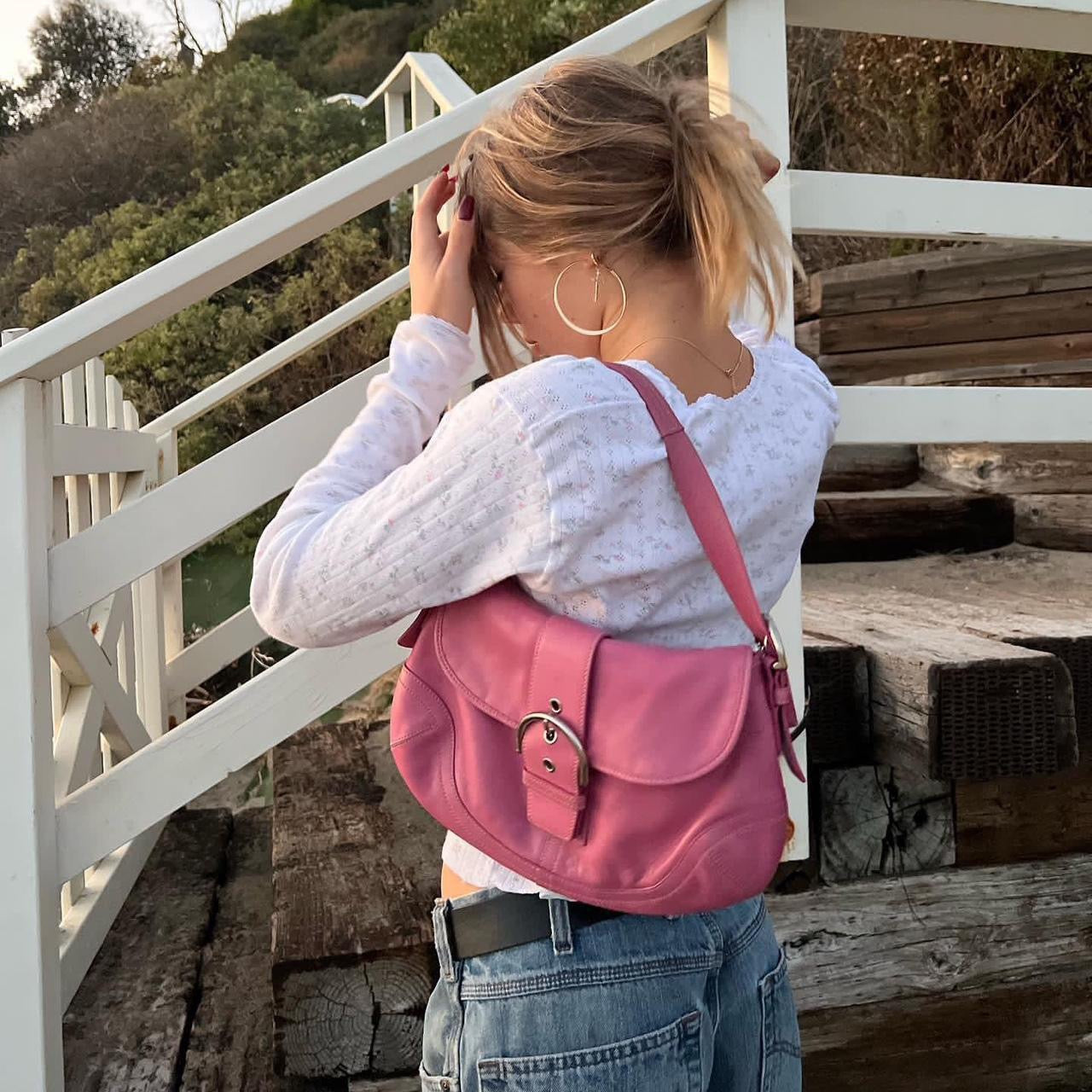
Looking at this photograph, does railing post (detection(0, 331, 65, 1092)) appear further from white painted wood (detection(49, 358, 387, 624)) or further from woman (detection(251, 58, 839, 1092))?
woman (detection(251, 58, 839, 1092))

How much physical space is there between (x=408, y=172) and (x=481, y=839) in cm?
90

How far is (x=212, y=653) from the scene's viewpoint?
10.1ft

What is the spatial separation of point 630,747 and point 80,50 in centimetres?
1437

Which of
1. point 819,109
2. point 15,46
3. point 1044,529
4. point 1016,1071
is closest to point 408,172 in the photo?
point 1016,1071

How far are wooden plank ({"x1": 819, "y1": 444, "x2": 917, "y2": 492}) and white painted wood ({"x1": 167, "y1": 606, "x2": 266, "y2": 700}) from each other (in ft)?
5.98

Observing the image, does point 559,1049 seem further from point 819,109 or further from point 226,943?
point 819,109

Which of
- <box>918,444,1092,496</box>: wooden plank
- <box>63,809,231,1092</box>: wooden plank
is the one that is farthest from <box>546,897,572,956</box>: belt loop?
<box>918,444,1092,496</box>: wooden plank

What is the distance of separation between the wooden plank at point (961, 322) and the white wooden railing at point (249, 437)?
7.52ft

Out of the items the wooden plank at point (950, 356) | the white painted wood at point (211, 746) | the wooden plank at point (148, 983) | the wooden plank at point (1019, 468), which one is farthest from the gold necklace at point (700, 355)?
the wooden plank at point (950, 356)

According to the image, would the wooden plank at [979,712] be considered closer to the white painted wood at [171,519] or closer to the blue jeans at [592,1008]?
the blue jeans at [592,1008]

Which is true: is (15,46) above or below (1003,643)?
above

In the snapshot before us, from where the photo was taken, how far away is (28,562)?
132 centimetres

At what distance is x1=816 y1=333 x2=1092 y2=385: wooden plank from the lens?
152 inches

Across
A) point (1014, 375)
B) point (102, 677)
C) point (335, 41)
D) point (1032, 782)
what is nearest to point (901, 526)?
point (1014, 375)
